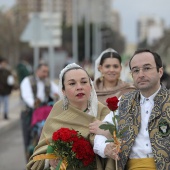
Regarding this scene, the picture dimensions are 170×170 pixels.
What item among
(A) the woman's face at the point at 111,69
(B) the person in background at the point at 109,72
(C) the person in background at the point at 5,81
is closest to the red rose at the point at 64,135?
(B) the person in background at the point at 109,72

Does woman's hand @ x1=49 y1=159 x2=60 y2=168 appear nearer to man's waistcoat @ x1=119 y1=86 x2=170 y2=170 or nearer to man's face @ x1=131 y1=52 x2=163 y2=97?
man's waistcoat @ x1=119 y1=86 x2=170 y2=170

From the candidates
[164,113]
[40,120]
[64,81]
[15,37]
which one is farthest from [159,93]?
[15,37]

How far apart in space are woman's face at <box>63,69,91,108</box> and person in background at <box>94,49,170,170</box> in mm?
463

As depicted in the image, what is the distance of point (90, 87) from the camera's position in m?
4.64

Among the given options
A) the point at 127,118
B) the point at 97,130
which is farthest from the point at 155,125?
the point at 97,130

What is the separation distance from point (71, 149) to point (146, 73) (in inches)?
31.3

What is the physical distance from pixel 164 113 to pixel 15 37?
5396 cm

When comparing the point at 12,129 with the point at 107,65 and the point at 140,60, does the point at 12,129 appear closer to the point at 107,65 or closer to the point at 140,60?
the point at 107,65

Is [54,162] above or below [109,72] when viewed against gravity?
below

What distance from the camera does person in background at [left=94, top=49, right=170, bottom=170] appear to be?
13.0ft

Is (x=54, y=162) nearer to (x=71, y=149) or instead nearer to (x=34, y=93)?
(x=71, y=149)

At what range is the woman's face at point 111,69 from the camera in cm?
650

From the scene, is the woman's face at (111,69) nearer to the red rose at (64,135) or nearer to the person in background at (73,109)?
the person in background at (73,109)

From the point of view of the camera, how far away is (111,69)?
6.51m
